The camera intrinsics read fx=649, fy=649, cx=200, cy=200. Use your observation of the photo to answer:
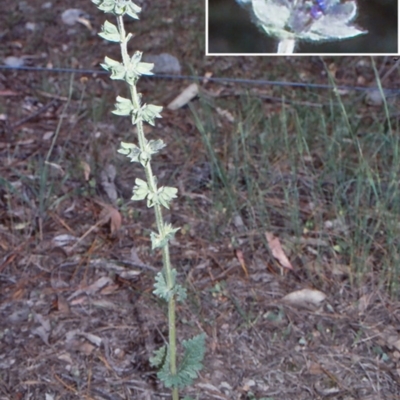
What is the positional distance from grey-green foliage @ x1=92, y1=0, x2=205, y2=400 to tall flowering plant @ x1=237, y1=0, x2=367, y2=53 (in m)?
0.64

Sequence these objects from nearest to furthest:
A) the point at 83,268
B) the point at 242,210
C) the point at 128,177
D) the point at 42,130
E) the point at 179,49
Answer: the point at 83,268 < the point at 242,210 < the point at 128,177 < the point at 42,130 < the point at 179,49

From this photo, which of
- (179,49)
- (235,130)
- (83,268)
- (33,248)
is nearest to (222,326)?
(83,268)

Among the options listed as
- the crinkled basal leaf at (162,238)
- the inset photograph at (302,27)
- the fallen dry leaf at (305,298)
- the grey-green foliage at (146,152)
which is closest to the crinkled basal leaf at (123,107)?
the grey-green foliage at (146,152)

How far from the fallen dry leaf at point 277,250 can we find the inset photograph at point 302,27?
55 centimetres

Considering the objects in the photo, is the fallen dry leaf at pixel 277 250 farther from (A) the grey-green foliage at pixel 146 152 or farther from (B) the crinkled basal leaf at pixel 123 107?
(B) the crinkled basal leaf at pixel 123 107

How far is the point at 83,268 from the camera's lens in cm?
190

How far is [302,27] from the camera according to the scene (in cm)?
176

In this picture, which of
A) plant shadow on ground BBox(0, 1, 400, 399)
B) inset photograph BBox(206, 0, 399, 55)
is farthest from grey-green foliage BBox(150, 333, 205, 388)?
inset photograph BBox(206, 0, 399, 55)

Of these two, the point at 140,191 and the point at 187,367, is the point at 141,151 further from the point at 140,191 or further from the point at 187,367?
the point at 187,367

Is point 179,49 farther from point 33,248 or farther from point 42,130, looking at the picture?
point 33,248

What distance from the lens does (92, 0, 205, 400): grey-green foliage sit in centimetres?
104

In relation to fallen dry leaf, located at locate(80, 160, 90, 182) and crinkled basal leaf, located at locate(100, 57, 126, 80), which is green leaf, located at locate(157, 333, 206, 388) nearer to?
crinkled basal leaf, located at locate(100, 57, 126, 80)

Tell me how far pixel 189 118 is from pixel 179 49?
0.40 metres

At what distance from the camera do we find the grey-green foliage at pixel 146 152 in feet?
3.41
